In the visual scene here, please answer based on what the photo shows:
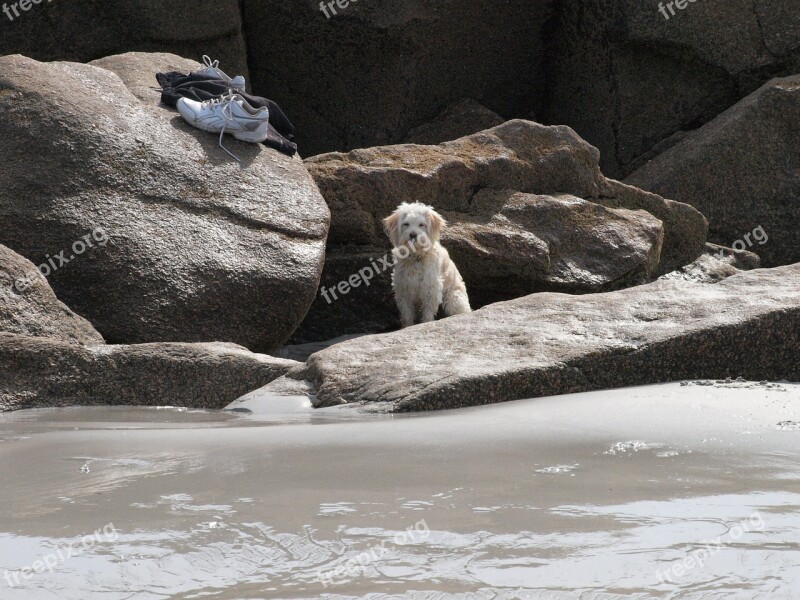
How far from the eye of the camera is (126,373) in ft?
18.4

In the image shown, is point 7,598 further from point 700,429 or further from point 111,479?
point 700,429

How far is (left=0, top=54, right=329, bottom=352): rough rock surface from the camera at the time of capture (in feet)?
22.9

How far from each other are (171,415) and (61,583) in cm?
298

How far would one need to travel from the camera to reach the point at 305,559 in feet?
7.70

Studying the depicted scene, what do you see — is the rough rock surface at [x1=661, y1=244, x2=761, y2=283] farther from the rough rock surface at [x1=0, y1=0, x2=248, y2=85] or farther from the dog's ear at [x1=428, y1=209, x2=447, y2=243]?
the rough rock surface at [x1=0, y1=0, x2=248, y2=85]

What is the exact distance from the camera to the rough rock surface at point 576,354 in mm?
5004

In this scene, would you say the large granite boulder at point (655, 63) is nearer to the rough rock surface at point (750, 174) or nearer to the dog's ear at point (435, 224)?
the rough rock surface at point (750, 174)

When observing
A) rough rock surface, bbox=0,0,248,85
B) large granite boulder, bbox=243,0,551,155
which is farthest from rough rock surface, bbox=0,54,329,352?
large granite boulder, bbox=243,0,551,155

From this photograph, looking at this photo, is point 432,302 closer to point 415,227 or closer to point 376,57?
point 415,227

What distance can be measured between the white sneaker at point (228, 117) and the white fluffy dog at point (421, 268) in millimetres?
1446

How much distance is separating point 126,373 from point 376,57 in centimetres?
828

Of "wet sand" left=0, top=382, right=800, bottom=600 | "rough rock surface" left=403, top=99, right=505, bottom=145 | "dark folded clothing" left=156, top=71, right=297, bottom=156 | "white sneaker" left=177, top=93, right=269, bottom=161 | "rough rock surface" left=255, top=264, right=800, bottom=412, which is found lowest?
"wet sand" left=0, top=382, right=800, bottom=600

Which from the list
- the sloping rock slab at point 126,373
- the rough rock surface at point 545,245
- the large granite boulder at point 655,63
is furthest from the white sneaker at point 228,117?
the large granite boulder at point 655,63

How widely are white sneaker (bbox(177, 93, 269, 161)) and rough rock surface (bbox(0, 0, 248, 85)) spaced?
391 cm
